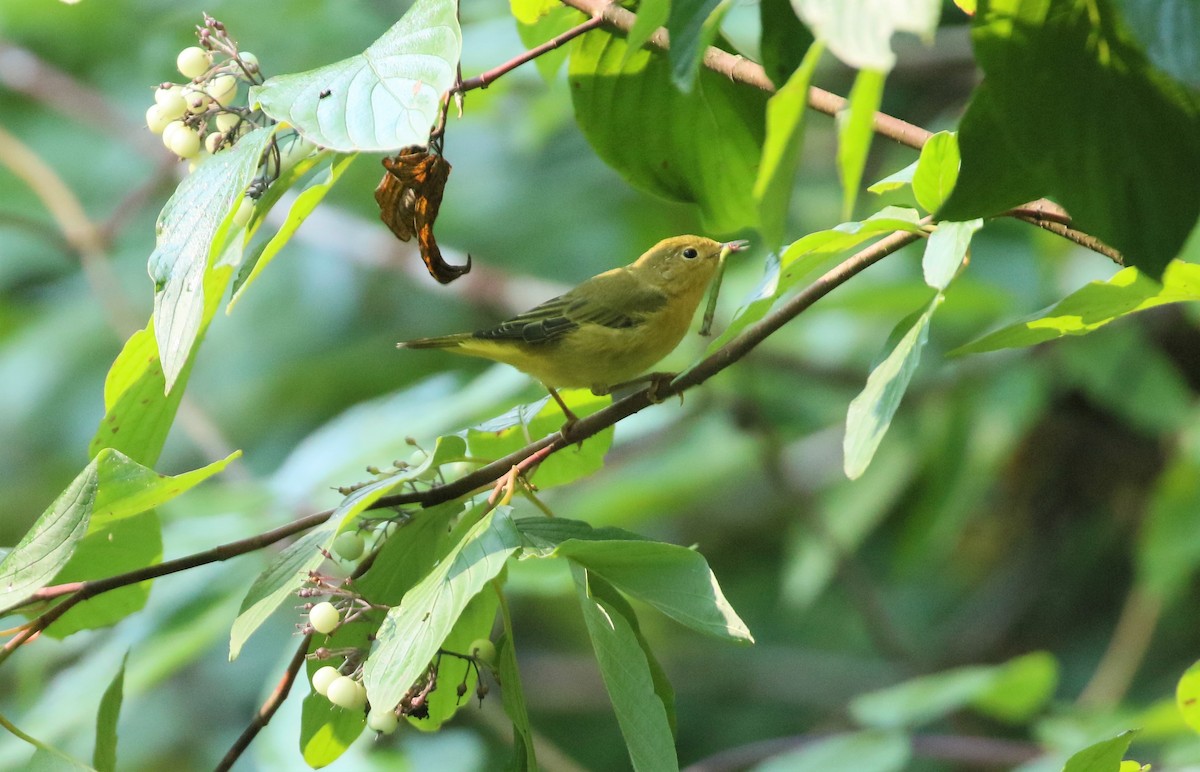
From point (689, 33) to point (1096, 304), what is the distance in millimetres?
691

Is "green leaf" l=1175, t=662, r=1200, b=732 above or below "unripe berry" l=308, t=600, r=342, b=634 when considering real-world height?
below

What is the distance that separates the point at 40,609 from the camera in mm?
1839

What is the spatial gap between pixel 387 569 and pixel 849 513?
346 cm

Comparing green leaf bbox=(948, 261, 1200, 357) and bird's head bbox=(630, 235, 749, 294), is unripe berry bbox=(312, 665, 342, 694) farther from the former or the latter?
bird's head bbox=(630, 235, 749, 294)

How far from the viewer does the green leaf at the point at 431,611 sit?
1289 mm

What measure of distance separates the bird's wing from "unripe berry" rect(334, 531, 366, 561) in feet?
5.39

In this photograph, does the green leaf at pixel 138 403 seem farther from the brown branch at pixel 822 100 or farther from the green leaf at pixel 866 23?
the green leaf at pixel 866 23

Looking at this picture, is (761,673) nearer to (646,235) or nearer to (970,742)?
(646,235)

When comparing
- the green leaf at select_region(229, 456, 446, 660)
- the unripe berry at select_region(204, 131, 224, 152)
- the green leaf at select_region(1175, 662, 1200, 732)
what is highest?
the unripe berry at select_region(204, 131, 224, 152)

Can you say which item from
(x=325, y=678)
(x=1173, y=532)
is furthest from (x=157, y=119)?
(x=1173, y=532)

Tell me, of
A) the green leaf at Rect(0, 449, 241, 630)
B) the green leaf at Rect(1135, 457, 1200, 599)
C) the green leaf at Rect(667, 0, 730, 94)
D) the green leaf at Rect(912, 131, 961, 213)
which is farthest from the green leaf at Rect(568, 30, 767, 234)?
the green leaf at Rect(1135, 457, 1200, 599)

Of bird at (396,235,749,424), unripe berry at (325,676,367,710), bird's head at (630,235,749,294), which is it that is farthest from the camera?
bird's head at (630,235,749,294)

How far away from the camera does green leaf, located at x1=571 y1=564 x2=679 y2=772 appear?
4.41ft

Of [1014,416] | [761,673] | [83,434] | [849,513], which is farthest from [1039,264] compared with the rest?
[83,434]
